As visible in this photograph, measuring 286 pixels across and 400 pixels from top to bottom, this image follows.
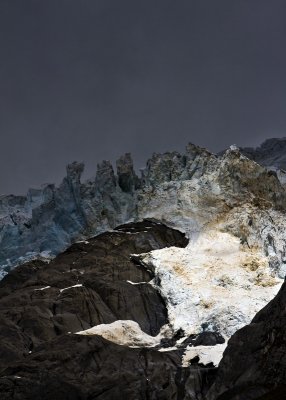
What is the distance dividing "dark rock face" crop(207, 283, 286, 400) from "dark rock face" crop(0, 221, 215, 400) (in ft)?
23.3

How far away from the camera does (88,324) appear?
118000 millimetres

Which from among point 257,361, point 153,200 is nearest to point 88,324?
point 257,361

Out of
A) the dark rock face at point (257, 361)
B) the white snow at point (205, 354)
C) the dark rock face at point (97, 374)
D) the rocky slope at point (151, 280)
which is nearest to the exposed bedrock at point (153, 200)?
the rocky slope at point (151, 280)

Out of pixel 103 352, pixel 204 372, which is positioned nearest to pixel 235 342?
pixel 204 372

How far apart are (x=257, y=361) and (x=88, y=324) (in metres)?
35.5

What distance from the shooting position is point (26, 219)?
196 meters

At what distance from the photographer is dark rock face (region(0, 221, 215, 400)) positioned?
323 ft

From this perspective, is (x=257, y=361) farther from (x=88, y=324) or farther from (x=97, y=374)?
(x=88, y=324)

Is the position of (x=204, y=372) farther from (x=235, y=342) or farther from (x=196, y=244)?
(x=196, y=244)

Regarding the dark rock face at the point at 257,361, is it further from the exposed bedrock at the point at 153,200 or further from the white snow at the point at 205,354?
the exposed bedrock at the point at 153,200

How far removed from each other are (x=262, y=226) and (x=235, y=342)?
45.4m

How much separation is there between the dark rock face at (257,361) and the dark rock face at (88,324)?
7089 mm

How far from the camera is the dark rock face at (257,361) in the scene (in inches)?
3306

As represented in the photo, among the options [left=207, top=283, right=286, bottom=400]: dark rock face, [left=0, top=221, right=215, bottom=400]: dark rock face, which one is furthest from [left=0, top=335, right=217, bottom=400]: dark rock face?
[left=207, top=283, right=286, bottom=400]: dark rock face
